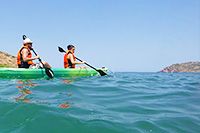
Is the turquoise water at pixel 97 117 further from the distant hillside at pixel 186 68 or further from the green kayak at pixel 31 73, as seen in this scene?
the distant hillside at pixel 186 68

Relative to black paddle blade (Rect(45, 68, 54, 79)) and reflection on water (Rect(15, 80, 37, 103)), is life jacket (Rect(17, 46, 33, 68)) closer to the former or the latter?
black paddle blade (Rect(45, 68, 54, 79))

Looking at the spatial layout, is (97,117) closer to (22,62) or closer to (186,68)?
(22,62)

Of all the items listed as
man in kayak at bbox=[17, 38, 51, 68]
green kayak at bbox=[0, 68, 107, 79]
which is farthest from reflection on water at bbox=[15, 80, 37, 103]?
man in kayak at bbox=[17, 38, 51, 68]

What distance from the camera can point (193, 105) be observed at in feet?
22.7

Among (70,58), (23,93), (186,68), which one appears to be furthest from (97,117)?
(186,68)

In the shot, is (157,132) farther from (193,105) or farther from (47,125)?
(193,105)

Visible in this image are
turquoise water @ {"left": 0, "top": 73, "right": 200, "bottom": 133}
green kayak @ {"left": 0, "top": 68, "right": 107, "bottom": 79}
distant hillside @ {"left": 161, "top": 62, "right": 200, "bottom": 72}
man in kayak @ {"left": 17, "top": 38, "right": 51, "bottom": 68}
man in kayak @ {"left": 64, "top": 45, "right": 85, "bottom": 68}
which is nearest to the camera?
turquoise water @ {"left": 0, "top": 73, "right": 200, "bottom": 133}

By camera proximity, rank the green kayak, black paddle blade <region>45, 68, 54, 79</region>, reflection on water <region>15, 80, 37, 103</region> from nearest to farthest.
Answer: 1. reflection on water <region>15, 80, 37, 103</region>
2. the green kayak
3. black paddle blade <region>45, 68, 54, 79</region>

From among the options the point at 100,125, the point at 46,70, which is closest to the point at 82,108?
the point at 100,125

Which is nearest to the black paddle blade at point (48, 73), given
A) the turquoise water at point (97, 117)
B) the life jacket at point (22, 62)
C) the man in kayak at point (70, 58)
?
the life jacket at point (22, 62)

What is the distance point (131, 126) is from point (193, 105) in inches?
116

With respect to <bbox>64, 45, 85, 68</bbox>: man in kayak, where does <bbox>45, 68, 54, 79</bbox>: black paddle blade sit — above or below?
below

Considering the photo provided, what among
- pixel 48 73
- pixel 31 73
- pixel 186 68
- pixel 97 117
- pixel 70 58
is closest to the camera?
pixel 97 117

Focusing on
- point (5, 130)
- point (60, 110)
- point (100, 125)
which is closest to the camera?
point (5, 130)
